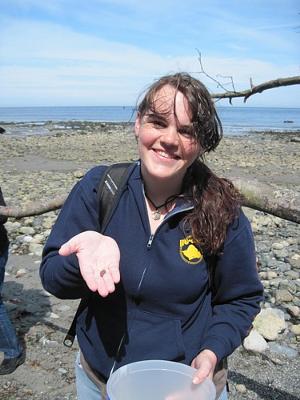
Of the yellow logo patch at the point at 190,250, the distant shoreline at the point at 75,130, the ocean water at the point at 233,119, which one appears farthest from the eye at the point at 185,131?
the distant shoreline at the point at 75,130

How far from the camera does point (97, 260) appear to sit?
1.81m

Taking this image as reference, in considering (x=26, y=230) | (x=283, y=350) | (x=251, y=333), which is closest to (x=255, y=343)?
(x=251, y=333)

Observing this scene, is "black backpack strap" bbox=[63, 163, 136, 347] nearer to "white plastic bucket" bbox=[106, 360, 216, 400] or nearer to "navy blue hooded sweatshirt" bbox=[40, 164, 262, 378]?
"navy blue hooded sweatshirt" bbox=[40, 164, 262, 378]

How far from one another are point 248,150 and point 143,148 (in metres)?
26.4

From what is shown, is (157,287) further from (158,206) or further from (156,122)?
(156,122)

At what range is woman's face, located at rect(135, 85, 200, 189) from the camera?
7.16 feet

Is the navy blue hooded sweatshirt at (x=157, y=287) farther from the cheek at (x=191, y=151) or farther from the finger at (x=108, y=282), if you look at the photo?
the finger at (x=108, y=282)

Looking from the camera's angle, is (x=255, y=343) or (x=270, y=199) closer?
(x=270, y=199)

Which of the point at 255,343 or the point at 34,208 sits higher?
the point at 34,208

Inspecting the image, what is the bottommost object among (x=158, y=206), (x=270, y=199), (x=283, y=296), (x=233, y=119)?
(x=233, y=119)

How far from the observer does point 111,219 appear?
2277 mm

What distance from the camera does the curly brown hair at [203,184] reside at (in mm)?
2199

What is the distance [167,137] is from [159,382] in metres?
1.17

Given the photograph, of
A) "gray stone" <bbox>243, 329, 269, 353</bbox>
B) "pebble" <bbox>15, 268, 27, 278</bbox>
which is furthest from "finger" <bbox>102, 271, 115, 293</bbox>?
"pebble" <bbox>15, 268, 27, 278</bbox>
